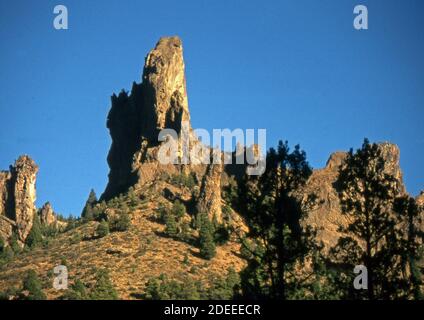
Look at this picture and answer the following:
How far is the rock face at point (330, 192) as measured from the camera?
129625 millimetres

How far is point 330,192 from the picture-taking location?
13712 centimetres

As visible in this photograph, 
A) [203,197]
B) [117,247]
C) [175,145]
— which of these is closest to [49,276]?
[117,247]

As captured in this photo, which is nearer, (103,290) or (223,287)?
(103,290)

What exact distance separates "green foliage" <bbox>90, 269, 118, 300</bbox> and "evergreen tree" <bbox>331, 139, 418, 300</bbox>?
3786 cm

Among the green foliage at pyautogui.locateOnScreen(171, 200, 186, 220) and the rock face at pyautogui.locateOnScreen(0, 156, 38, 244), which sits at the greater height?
the rock face at pyautogui.locateOnScreen(0, 156, 38, 244)

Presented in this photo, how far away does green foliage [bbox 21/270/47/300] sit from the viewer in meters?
86.2

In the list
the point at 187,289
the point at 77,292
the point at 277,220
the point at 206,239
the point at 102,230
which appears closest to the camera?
the point at 277,220

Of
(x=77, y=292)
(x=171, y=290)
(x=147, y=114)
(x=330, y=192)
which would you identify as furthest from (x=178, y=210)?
(x=147, y=114)

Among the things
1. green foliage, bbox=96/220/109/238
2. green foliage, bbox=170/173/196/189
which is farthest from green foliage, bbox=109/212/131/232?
green foliage, bbox=170/173/196/189

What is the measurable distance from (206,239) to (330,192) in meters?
38.4

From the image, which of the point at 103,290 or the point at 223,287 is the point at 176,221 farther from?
the point at 103,290

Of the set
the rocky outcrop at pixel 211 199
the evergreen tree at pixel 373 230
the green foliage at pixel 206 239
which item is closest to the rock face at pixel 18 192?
the rocky outcrop at pixel 211 199

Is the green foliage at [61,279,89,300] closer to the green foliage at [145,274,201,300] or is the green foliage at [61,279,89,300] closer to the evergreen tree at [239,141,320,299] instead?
the green foliage at [145,274,201,300]
